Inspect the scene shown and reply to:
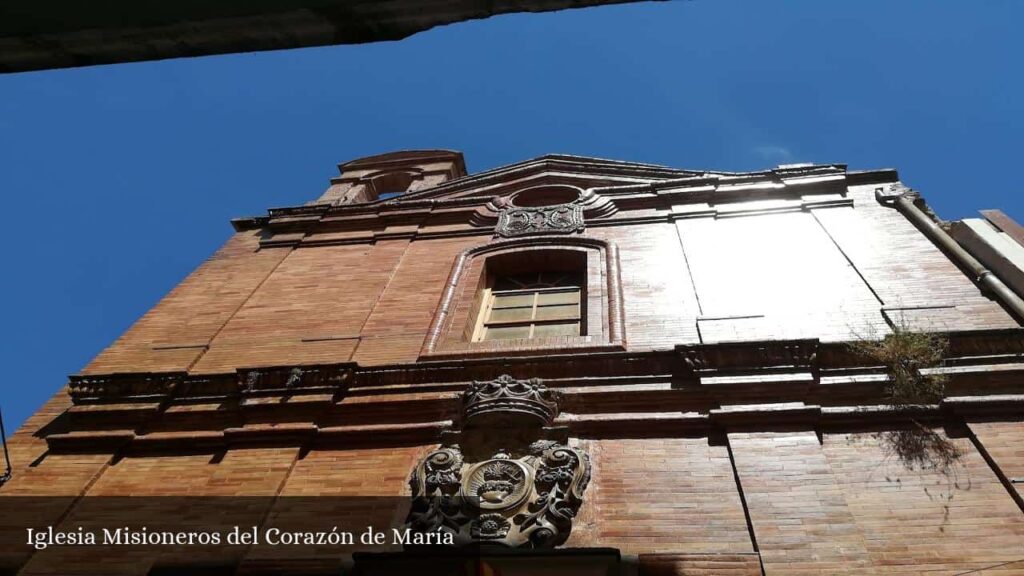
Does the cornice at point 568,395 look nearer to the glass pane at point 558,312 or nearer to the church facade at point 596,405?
the church facade at point 596,405

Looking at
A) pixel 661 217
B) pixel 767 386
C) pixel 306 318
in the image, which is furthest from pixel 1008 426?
pixel 306 318

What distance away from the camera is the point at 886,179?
1007 cm

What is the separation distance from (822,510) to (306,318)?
592 cm

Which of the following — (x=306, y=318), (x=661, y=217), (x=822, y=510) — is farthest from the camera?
(x=661, y=217)

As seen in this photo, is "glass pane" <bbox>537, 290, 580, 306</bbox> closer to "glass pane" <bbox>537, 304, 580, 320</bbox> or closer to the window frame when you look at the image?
the window frame

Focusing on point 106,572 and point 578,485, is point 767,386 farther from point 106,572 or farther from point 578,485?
point 106,572

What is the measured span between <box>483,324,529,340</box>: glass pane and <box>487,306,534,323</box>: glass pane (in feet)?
0.56

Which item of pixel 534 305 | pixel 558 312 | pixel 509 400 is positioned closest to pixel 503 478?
pixel 509 400

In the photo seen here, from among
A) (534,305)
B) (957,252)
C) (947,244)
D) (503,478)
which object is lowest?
(503,478)

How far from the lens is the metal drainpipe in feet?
20.9

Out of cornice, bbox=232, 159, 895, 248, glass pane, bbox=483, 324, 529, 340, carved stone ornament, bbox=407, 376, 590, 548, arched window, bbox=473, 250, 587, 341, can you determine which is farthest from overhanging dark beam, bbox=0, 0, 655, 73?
cornice, bbox=232, 159, 895, 248

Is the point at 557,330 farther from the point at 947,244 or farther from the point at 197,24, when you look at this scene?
the point at 197,24

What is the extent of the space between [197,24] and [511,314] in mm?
6328

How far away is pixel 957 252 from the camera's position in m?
7.37
